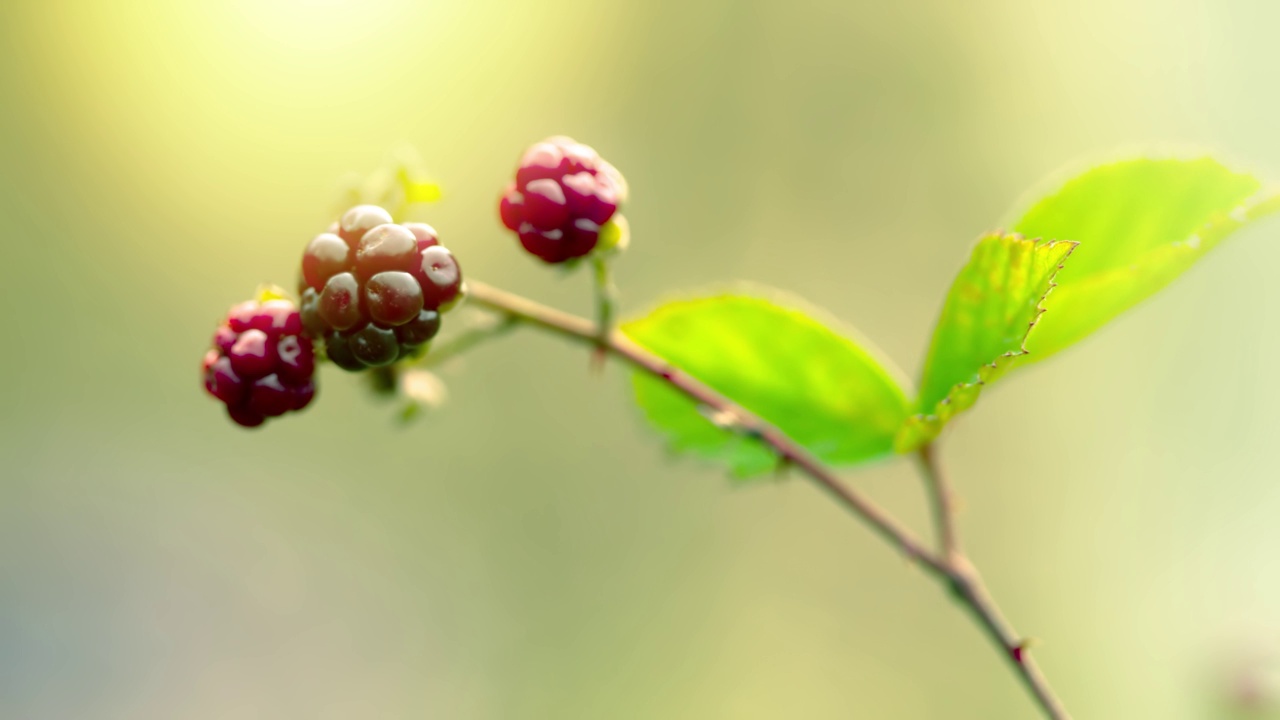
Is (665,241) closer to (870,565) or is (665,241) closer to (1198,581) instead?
(870,565)

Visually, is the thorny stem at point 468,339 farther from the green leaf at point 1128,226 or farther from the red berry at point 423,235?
the green leaf at point 1128,226

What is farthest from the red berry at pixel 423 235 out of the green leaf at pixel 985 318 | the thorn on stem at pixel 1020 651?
the thorn on stem at pixel 1020 651

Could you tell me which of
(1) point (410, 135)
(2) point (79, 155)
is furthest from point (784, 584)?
(2) point (79, 155)

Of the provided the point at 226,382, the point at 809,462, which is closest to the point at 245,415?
the point at 226,382

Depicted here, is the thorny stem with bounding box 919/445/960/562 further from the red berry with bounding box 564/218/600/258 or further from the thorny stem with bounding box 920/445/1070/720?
the red berry with bounding box 564/218/600/258

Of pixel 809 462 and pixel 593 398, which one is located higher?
pixel 809 462

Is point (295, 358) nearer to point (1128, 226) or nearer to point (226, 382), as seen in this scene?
point (226, 382)
